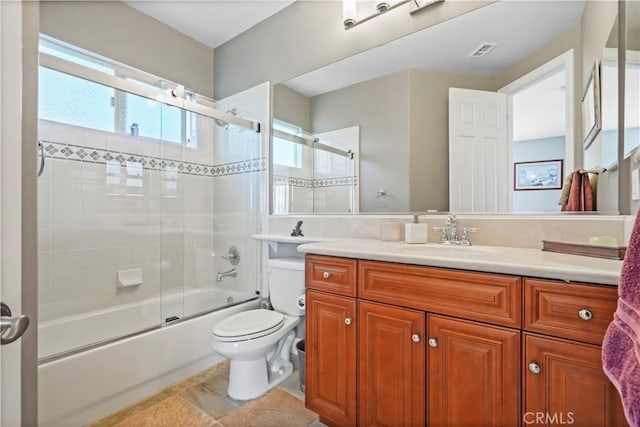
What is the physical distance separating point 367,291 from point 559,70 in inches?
51.2

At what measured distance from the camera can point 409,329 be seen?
1.11 meters

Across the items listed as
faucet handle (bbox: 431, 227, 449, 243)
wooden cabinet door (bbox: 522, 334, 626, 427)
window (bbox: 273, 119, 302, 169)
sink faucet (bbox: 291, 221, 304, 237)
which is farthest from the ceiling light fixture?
wooden cabinet door (bbox: 522, 334, 626, 427)

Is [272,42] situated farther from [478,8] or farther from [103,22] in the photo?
[478,8]

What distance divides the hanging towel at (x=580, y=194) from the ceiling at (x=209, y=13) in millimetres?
2210

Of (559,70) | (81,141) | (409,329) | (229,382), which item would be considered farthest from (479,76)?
(81,141)

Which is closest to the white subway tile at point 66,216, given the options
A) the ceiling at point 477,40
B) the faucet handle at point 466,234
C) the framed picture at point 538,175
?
the ceiling at point 477,40

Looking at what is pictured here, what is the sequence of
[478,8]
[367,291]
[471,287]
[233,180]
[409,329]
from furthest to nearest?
[233,180] < [478,8] < [367,291] < [409,329] < [471,287]

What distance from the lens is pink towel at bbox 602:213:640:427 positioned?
0.54 meters

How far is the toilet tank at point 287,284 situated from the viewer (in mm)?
1948

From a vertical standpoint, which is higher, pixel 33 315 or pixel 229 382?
pixel 33 315

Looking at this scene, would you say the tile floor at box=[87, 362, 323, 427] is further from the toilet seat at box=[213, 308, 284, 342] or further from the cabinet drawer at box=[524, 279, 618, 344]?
the cabinet drawer at box=[524, 279, 618, 344]

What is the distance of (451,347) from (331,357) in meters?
0.54

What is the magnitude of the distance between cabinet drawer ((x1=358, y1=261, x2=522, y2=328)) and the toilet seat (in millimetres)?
738

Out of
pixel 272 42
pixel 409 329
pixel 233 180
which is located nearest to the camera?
pixel 409 329
